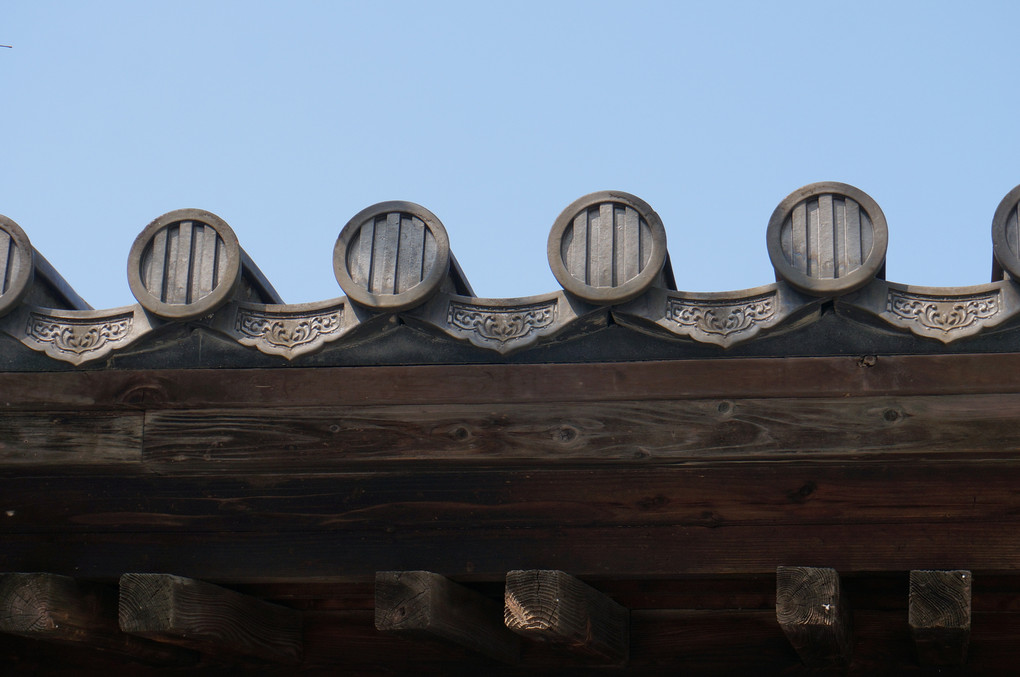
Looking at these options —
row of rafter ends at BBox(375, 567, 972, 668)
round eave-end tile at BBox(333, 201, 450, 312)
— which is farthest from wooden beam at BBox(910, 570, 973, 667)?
round eave-end tile at BBox(333, 201, 450, 312)

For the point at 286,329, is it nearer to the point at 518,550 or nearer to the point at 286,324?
the point at 286,324

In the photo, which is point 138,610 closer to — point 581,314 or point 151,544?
point 151,544

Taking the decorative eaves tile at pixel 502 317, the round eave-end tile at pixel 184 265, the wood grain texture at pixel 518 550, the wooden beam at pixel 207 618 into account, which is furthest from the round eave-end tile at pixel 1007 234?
the wooden beam at pixel 207 618

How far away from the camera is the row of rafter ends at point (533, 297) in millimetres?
2678

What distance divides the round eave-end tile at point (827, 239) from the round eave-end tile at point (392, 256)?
742mm

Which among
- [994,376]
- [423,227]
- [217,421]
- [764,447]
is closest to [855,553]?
[764,447]

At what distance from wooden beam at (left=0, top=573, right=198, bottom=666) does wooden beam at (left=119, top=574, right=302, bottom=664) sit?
198 mm

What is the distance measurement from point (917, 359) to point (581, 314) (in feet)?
2.35

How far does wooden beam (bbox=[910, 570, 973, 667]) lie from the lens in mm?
2543

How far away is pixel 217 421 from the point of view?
287 cm

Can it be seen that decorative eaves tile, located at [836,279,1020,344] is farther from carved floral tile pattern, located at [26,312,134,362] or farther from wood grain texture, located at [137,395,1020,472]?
carved floral tile pattern, located at [26,312,134,362]

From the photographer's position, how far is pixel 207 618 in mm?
2857

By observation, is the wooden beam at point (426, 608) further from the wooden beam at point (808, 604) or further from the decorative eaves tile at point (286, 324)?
the wooden beam at point (808, 604)

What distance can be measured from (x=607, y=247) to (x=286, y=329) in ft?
2.48
